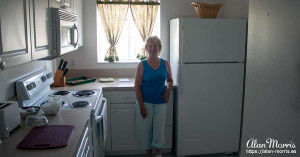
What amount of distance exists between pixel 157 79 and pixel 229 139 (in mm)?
1162

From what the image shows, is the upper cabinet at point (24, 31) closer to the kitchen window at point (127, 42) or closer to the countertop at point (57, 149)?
the countertop at point (57, 149)

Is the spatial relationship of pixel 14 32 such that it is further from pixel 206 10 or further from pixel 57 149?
pixel 206 10

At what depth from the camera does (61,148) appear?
1.33 m

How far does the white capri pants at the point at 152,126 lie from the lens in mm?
2723

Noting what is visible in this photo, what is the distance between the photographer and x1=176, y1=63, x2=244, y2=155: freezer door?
2.93 m

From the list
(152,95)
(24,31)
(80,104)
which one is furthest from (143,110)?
(24,31)

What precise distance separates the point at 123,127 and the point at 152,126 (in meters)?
0.40

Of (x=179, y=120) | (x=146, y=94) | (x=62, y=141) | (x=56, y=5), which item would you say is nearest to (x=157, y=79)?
(x=146, y=94)

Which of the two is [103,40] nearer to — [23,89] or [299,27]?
[23,89]

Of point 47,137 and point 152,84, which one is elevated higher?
point 152,84

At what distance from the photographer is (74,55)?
11.3 ft

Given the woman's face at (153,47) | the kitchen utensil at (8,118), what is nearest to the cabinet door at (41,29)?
the kitchen utensil at (8,118)

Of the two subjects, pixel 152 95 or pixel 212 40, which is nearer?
pixel 152 95

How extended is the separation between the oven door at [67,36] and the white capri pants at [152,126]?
3.00ft
